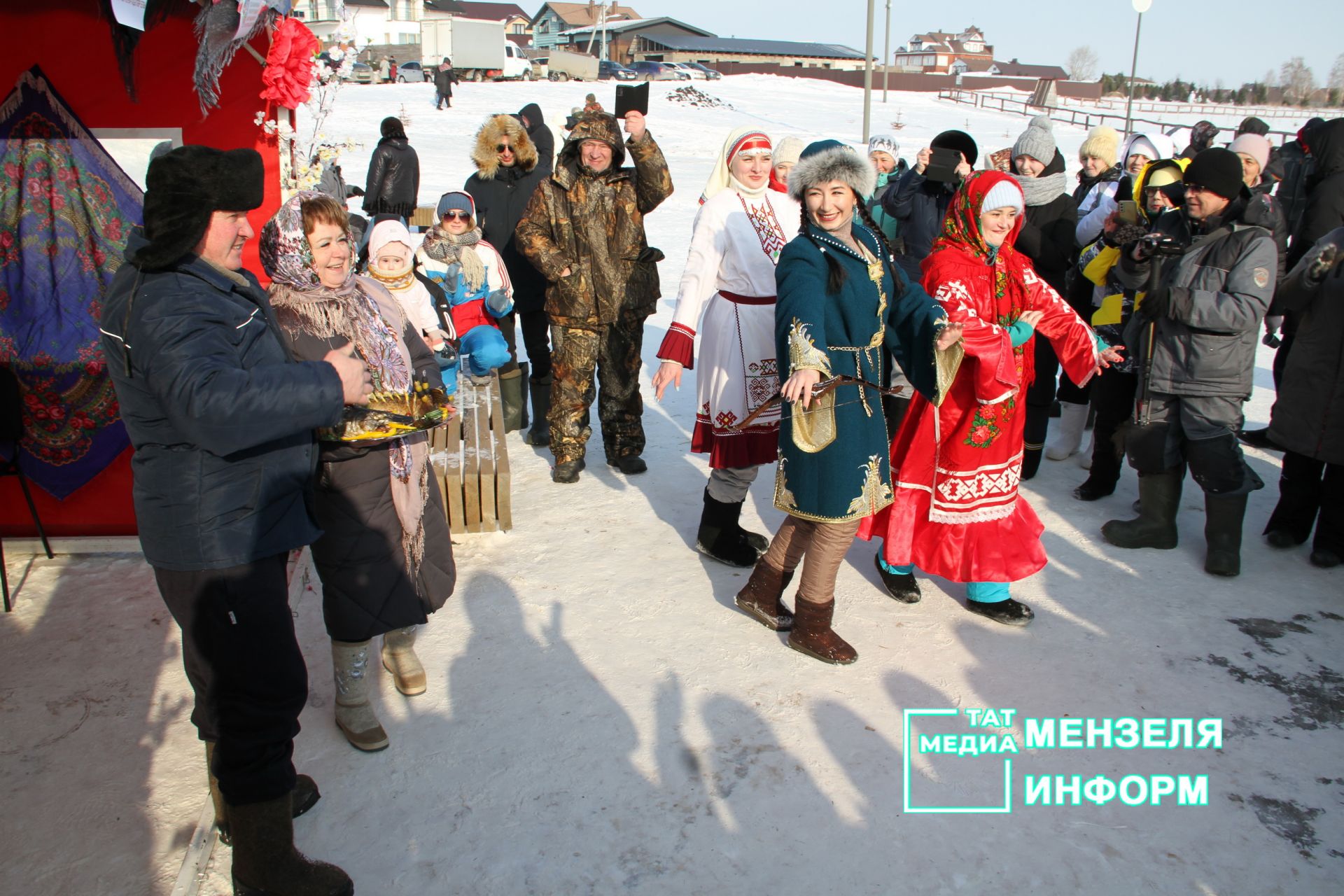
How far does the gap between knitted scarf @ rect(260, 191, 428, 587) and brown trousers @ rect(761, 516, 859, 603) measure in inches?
56.1

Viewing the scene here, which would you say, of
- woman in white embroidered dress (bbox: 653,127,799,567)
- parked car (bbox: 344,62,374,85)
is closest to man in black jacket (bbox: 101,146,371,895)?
woman in white embroidered dress (bbox: 653,127,799,567)

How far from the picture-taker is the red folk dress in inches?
142

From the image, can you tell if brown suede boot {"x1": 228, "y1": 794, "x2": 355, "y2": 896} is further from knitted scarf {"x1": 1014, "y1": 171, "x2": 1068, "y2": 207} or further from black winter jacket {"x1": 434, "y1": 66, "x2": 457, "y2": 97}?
black winter jacket {"x1": 434, "y1": 66, "x2": 457, "y2": 97}

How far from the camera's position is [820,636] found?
11.4 ft

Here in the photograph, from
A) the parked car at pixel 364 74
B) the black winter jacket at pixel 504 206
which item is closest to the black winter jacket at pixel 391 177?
the black winter jacket at pixel 504 206

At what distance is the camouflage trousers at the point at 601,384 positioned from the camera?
5211 millimetres

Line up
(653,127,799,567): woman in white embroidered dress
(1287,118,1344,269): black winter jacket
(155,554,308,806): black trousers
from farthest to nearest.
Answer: (1287,118,1344,269): black winter jacket → (653,127,799,567): woman in white embroidered dress → (155,554,308,806): black trousers

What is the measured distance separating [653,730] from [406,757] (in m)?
0.81

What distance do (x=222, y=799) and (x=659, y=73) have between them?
4532 cm

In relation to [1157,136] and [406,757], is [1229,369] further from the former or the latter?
[406,757]

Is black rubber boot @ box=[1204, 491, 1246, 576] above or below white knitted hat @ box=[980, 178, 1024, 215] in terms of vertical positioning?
below

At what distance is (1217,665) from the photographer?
3.47 meters

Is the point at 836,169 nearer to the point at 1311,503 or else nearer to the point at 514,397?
the point at 1311,503

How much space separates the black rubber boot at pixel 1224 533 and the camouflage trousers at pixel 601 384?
298 centimetres
